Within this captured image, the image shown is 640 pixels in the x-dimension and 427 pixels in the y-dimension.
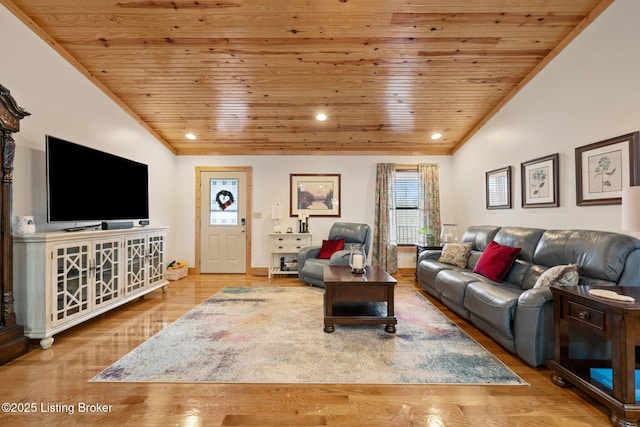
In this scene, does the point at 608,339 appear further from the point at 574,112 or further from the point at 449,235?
the point at 449,235

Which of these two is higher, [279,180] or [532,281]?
[279,180]

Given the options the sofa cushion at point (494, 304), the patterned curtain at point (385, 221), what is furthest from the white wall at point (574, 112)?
the patterned curtain at point (385, 221)

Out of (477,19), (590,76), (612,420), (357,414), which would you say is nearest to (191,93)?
(477,19)

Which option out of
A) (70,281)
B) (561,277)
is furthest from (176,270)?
(561,277)

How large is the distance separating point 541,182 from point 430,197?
2133 millimetres

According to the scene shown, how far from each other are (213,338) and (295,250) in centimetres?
264

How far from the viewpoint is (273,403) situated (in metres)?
1.72

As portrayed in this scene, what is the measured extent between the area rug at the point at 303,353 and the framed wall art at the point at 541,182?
1.74m

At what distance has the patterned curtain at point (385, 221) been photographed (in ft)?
17.4

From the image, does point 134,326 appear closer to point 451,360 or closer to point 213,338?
point 213,338

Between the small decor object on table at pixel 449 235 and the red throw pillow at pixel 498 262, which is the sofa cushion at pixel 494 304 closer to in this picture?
the red throw pillow at pixel 498 262

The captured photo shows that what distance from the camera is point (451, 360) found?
2.22 metres

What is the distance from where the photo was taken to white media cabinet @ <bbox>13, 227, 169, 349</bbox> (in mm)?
2404

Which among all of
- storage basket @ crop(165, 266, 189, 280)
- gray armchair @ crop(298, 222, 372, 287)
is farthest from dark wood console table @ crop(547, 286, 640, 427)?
storage basket @ crop(165, 266, 189, 280)
